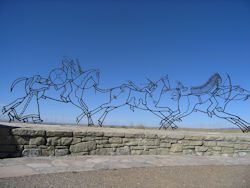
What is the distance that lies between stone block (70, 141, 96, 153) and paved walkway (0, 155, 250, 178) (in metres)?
0.35

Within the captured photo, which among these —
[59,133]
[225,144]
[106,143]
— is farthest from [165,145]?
[59,133]

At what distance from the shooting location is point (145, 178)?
6.46m

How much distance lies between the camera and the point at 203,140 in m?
10.6

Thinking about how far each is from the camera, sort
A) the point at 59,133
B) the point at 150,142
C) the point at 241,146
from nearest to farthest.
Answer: the point at 59,133
the point at 150,142
the point at 241,146

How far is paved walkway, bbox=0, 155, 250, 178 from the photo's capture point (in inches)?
257

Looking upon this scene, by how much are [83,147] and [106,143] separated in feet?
2.17

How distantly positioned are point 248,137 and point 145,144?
3.68 m

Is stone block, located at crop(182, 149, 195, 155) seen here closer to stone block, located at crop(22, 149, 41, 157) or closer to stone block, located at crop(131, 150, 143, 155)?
stone block, located at crop(131, 150, 143, 155)

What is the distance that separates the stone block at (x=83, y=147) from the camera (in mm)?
8734

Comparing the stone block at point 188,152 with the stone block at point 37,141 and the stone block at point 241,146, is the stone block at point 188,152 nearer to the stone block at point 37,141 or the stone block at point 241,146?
the stone block at point 241,146

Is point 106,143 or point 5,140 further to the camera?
point 106,143

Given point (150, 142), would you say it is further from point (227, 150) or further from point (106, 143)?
point (227, 150)

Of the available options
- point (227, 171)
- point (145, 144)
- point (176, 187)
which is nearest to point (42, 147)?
point (145, 144)

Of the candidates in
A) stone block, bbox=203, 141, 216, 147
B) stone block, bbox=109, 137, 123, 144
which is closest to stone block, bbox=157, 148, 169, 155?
stone block, bbox=109, 137, 123, 144
